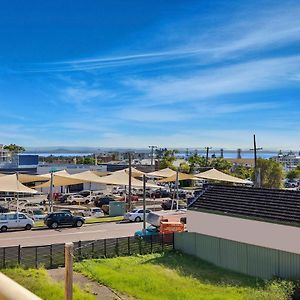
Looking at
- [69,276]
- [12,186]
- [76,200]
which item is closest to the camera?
[69,276]

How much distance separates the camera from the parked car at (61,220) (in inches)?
1411

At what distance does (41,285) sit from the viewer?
18.2 m

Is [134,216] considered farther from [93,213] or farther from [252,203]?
[252,203]

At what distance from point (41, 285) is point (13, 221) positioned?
57.4 feet

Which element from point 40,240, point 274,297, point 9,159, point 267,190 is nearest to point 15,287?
→ point 274,297

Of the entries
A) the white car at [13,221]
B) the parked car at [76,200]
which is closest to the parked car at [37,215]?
the white car at [13,221]

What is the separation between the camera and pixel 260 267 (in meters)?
21.8

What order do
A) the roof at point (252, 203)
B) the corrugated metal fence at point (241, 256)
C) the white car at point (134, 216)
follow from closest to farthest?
1. the corrugated metal fence at point (241, 256)
2. the roof at point (252, 203)
3. the white car at point (134, 216)

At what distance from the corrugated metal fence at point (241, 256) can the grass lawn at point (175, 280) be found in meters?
0.50

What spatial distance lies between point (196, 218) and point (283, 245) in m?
6.41

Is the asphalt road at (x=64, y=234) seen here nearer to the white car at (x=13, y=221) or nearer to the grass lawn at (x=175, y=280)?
the white car at (x=13, y=221)

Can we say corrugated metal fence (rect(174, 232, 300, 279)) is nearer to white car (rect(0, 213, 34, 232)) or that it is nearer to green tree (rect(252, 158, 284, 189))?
white car (rect(0, 213, 34, 232))

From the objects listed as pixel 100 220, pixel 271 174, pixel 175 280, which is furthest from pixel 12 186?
pixel 271 174

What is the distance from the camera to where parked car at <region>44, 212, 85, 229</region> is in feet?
118
